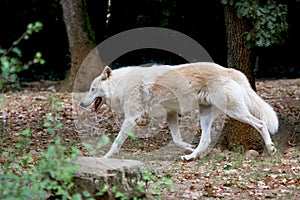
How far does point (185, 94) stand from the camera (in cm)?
777

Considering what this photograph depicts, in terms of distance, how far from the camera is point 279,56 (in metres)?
18.5

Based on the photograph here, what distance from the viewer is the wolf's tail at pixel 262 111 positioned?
782 centimetres

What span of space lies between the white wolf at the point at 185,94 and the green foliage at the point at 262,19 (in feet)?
1.94

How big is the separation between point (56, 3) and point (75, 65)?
5.44 m

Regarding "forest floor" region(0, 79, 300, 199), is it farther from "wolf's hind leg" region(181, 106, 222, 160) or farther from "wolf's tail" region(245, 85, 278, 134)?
"wolf's tail" region(245, 85, 278, 134)

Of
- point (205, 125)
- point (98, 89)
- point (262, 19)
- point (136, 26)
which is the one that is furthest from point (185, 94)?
point (136, 26)

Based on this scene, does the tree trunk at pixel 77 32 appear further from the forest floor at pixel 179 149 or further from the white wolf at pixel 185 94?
the white wolf at pixel 185 94

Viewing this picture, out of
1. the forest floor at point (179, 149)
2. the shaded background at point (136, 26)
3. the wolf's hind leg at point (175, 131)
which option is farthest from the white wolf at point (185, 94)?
the shaded background at point (136, 26)

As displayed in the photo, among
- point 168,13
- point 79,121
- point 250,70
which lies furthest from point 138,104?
point 168,13

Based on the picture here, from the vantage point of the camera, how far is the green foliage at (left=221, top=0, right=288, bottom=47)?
25.5 ft

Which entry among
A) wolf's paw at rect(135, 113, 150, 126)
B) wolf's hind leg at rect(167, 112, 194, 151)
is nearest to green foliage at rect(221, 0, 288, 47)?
wolf's hind leg at rect(167, 112, 194, 151)

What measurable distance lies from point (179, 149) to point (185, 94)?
46.3 inches

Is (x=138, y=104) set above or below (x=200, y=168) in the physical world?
above

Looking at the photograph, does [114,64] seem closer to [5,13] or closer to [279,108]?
[5,13]
